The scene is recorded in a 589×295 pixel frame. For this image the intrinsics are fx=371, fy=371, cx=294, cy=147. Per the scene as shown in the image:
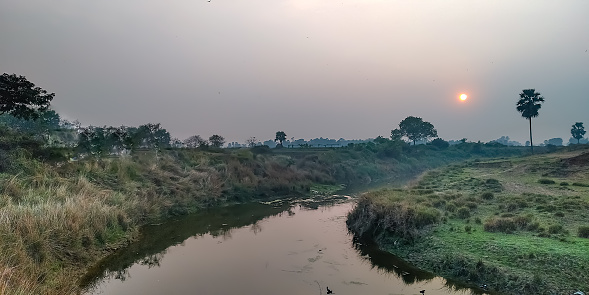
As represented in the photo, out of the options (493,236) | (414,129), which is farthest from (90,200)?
(414,129)

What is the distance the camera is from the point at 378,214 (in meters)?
20.5

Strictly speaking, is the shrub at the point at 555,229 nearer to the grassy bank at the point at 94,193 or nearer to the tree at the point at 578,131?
the grassy bank at the point at 94,193

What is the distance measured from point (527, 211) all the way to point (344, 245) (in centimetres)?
991

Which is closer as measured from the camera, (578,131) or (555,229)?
(555,229)

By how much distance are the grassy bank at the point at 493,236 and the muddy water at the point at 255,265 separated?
3.08ft

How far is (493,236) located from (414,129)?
400 feet

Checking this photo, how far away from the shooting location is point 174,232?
2342 cm

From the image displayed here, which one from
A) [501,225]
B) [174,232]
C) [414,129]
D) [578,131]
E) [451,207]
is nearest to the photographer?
[501,225]

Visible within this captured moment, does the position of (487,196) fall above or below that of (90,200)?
below

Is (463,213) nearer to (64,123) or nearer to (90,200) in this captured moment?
(90,200)

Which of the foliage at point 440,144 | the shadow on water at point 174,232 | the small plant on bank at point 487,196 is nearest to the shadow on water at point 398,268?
the shadow on water at point 174,232

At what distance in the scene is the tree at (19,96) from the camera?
→ 82.3 feet

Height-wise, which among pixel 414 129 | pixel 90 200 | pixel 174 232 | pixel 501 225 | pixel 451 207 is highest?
pixel 414 129

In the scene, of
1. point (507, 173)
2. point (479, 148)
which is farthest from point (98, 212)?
point (479, 148)
